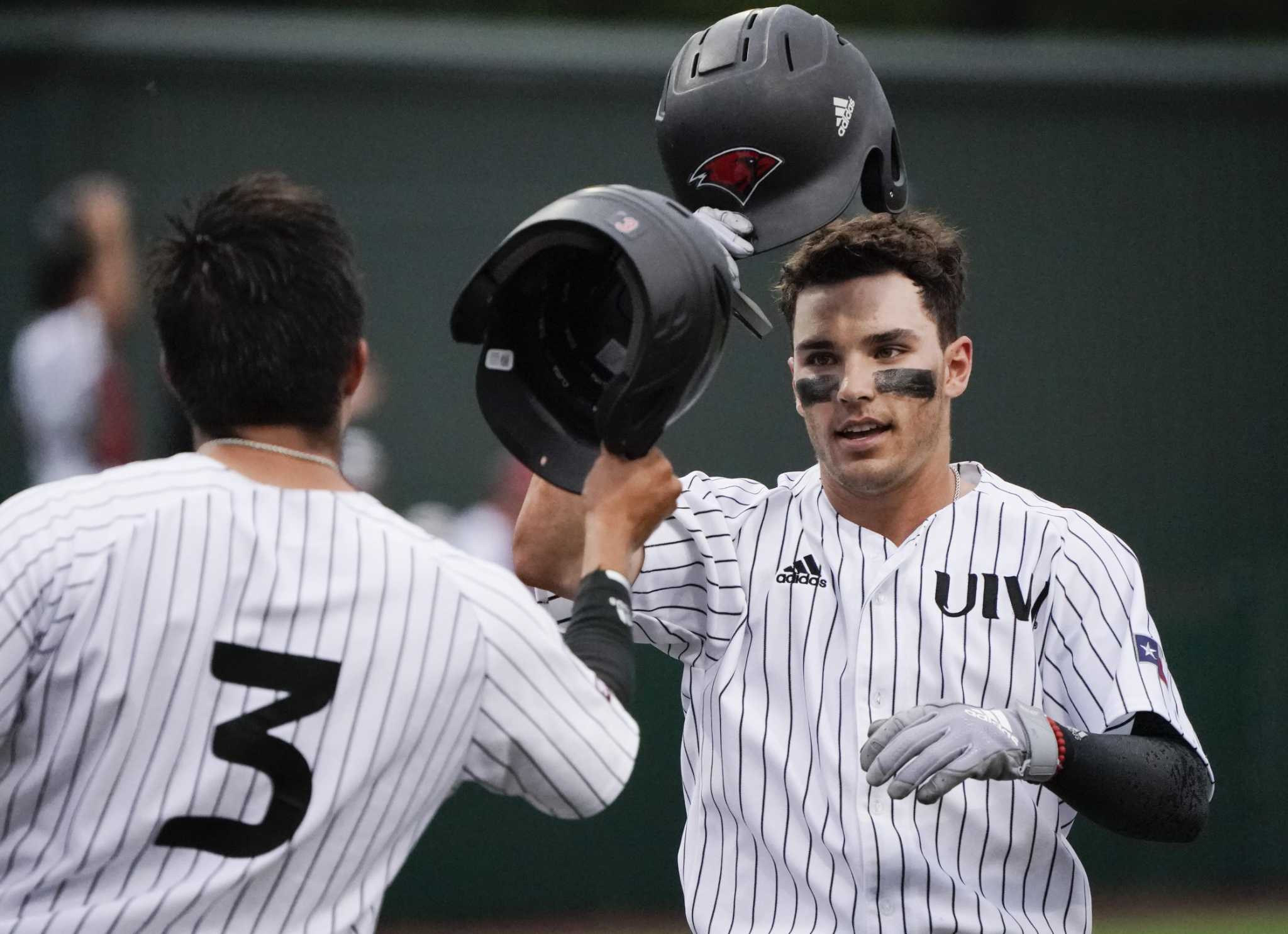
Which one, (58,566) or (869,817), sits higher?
(58,566)

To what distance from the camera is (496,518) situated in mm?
7957

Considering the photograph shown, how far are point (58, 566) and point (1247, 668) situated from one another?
690cm

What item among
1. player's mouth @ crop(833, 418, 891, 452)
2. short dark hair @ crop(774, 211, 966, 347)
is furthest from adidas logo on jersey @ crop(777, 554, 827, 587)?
short dark hair @ crop(774, 211, 966, 347)

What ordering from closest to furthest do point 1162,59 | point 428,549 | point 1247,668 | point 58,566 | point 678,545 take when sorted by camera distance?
point 58,566, point 428,549, point 678,545, point 1247,668, point 1162,59

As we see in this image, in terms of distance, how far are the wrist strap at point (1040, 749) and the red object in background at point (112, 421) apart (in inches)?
190

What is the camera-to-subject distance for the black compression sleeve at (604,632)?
2549 mm

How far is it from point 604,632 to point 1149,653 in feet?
3.79

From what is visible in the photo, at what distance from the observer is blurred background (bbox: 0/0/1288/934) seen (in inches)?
299

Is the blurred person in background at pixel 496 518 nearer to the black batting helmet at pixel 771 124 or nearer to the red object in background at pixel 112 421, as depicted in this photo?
the red object in background at pixel 112 421

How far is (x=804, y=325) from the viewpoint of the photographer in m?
3.45

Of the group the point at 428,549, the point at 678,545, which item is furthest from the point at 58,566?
the point at 678,545

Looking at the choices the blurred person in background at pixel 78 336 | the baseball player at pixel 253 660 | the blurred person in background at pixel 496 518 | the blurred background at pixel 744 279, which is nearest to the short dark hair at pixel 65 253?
the blurred person in background at pixel 78 336

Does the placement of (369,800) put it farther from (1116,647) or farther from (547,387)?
(1116,647)

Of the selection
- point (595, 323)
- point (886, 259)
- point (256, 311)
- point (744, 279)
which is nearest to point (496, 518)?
point (744, 279)
